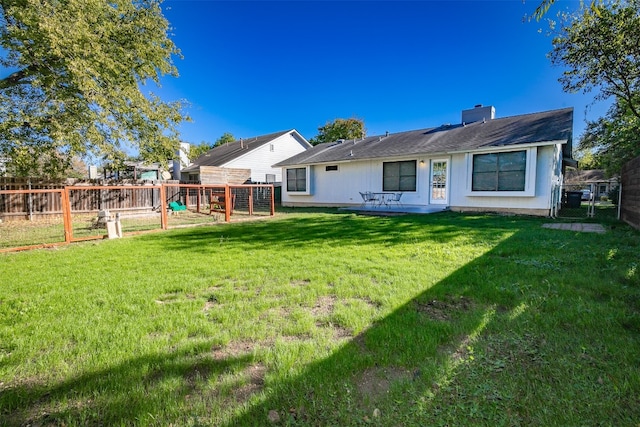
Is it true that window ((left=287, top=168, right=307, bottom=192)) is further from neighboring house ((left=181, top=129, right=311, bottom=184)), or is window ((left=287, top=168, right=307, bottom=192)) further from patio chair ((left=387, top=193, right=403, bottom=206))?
patio chair ((left=387, top=193, right=403, bottom=206))

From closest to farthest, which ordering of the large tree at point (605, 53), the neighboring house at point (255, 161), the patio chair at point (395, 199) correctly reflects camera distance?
the large tree at point (605, 53), the patio chair at point (395, 199), the neighboring house at point (255, 161)

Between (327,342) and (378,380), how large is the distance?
20.3 inches

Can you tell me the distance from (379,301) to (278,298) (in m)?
1.06

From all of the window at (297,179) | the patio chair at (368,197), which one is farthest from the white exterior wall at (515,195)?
the window at (297,179)

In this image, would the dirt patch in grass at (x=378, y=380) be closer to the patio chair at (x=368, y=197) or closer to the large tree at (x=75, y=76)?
the large tree at (x=75, y=76)

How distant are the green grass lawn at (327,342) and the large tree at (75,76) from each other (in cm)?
624

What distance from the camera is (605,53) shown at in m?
9.51

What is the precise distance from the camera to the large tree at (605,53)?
8.97 m

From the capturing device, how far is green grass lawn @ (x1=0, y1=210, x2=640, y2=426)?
1.61 meters

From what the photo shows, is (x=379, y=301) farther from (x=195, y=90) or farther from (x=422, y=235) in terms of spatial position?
(x=195, y=90)

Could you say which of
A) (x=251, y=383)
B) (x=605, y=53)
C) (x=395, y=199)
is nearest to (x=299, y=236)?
(x=251, y=383)

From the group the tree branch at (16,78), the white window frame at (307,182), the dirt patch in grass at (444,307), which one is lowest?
the dirt patch in grass at (444,307)

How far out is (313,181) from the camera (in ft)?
56.7

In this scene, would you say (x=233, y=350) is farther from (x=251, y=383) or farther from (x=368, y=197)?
(x=368, y=197)
